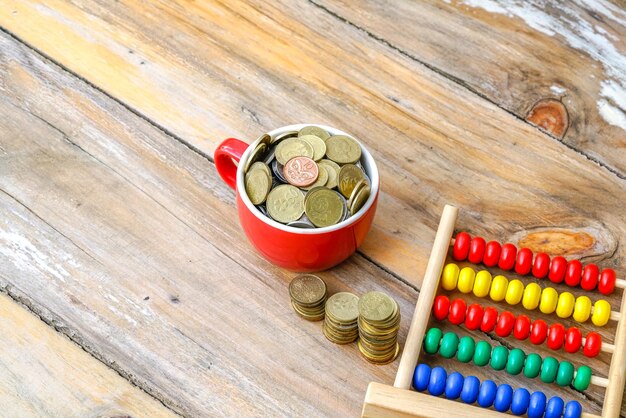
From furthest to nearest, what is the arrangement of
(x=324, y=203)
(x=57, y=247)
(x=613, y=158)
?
(x=613, y=158) → (x=57, y=247) → (x=324, y=203)

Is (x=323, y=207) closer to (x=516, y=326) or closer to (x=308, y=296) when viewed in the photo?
(x=308, y=296)

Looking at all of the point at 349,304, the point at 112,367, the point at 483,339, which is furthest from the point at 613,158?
the point at 112,367

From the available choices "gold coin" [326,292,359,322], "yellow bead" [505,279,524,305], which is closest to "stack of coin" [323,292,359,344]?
"gold coin" [326,292,359,322]

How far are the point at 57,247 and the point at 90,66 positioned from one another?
0.35 metres

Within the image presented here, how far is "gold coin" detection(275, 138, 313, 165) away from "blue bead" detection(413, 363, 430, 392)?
314 millimetres

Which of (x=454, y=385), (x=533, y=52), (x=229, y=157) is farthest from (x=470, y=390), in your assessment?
(x=533, y=52)

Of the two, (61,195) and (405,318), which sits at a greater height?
(405,318)

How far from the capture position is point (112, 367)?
1146 millimetres

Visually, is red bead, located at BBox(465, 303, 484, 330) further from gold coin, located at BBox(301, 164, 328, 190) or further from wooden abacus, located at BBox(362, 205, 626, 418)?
gold coin, located at BBox(301, 164, 328, 190)

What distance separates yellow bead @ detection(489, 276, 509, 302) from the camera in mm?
1166

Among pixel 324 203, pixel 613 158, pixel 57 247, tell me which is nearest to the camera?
pixel 324 203

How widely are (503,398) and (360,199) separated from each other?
1.01 ft

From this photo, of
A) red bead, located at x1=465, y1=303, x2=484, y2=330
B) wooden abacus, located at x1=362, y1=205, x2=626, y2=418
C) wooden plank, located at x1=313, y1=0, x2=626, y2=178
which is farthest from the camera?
wooden plank, located at x1=313, y1=0, x2=626, y2=178

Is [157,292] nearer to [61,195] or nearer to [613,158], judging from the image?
[61,195]
